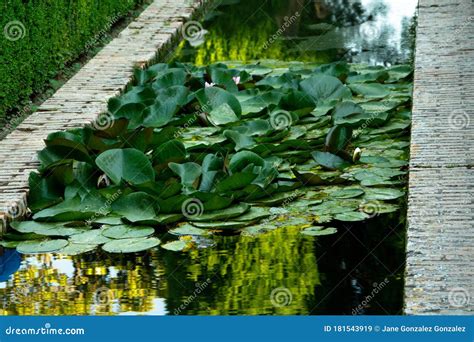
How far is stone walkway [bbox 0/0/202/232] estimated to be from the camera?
19.7 feet

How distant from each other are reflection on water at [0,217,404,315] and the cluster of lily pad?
0.42ft

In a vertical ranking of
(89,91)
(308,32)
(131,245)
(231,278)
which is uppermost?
(308,32)

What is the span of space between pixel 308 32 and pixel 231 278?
5.94 m

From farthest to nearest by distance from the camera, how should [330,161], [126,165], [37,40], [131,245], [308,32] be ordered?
1. [308,32]
2. [37,40]
3. [330,161]
4. [126,165]
5. [131,245]

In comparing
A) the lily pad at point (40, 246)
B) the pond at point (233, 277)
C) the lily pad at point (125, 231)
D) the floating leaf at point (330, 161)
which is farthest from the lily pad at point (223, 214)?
the floating leaf at point (330, 161)

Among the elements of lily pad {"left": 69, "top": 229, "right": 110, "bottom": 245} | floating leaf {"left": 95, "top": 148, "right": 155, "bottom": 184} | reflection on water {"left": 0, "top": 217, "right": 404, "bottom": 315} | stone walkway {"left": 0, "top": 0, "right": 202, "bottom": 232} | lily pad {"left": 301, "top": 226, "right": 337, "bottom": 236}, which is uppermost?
stone walkway {"left": 0, "top": 0, "right": 202, "bottom": 232}

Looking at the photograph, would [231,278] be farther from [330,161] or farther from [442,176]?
[330,161]

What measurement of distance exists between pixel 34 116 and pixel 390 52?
3426mm

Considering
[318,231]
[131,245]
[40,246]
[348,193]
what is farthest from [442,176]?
[40,246]

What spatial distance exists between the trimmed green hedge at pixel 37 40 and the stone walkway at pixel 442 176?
2.80 meters

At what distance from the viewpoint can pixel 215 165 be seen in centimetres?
588

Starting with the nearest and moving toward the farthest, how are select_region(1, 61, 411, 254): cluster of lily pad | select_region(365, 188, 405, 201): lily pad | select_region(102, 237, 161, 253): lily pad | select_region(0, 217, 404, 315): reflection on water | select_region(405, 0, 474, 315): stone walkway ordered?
select_region(405, 0, 474, 315): stone walkway
select_region(0, 217, 404, 315): reflection on water
select_region(102, 237, 161, 253): lily pad
select_region(1, 61, 411, 254): cluster of lily pad
select_region(365, 188, 405, 201): lily pad

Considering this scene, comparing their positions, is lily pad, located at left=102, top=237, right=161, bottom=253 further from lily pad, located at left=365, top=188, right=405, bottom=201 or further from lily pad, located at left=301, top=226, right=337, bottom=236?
lily pad, located at left=365, top=188, right=405, bottom=201

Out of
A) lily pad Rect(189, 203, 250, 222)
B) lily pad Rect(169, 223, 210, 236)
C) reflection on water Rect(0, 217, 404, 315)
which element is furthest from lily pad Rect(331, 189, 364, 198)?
lily pad Rect(169, 223, 210, 236)
